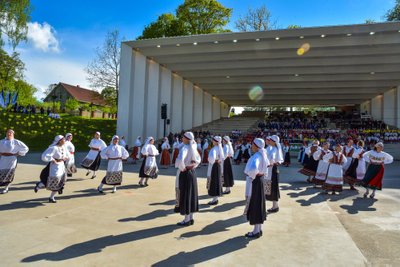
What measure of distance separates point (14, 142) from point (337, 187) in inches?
357

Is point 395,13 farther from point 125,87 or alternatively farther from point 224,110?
point 125,87

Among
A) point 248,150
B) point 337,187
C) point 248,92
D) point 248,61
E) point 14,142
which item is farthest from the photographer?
point 248,92

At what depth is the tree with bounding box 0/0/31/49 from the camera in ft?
77.2

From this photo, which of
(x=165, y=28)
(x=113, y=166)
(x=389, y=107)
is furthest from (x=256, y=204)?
(x=165, y=28)

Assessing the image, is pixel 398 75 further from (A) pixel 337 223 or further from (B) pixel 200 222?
(B) pixel 200 222

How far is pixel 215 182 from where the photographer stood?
7508 millimetres

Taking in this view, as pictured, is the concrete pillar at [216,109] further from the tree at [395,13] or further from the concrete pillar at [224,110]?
the tree at [395,13]

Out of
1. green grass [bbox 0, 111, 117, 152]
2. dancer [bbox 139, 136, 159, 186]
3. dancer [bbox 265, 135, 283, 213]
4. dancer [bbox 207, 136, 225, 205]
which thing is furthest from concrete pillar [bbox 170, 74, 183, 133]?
dancer [bbox 265, 135, 283, 213]

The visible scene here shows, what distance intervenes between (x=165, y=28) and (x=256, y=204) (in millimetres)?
33484

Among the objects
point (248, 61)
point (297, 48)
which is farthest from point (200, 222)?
point (248, 61)

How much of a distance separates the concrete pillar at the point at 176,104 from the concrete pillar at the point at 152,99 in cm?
308

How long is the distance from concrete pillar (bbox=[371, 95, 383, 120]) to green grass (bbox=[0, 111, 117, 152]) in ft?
95.0

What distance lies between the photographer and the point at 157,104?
87.7ft

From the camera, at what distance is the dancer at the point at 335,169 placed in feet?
28.1
